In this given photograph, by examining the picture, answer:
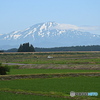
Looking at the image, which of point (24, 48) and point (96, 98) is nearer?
point (96, 98)

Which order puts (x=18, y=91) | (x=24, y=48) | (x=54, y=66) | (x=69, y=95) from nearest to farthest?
1. (x=69, y=95)
2. (x=18, y=91)
3. (x=54, y=66)
4. (x=24, y=48)

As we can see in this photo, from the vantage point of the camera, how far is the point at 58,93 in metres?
→ 24.5

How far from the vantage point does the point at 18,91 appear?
26.2 m

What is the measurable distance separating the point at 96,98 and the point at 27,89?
699 centimetres

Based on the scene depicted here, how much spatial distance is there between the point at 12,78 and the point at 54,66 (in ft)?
74.4

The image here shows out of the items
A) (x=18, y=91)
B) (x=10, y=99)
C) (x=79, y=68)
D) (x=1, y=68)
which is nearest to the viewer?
(x=10, y=99)

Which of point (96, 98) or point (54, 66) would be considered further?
point (54, 66)

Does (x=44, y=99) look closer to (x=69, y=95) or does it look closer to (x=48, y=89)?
(x=69, y=95)

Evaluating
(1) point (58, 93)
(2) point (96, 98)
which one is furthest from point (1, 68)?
(2) point (96, 98)

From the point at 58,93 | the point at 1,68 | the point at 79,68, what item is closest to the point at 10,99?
the point at 58,93

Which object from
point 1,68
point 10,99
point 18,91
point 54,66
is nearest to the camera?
point 10,99

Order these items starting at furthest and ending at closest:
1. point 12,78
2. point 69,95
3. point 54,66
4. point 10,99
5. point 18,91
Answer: point 54,66, point 12,78, point 18,91, point 69,95, point 10,99

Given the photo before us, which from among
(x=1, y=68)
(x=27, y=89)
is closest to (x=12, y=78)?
(x=1, y=68)

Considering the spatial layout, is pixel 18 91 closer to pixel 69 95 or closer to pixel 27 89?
pixel 27 89
